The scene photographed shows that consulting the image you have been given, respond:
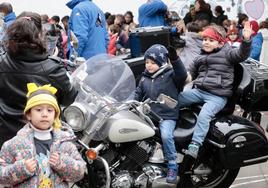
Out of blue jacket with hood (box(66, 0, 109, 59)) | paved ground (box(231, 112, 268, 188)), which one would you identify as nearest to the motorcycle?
paved ground (box(231, 112, 268, 188))

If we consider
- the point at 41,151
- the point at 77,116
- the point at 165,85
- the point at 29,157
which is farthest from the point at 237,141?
the point at 29,157

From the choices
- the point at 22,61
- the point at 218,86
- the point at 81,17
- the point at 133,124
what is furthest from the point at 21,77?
the point at 81,17

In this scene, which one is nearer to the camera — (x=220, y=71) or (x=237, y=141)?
(x=237, y=141)

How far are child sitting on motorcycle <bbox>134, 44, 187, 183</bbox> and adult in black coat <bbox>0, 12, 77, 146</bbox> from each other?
137 centimetres

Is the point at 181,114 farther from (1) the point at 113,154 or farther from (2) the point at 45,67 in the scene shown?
(2) the point at 45,67

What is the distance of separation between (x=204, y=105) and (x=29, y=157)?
90.0 inches

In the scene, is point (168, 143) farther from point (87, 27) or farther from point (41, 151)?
point (87, 27)

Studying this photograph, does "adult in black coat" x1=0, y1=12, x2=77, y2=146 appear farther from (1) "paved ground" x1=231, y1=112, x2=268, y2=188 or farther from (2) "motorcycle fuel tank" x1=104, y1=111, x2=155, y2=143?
(1) "paved ground" x1=231, y1=112, x2=268, y2=188

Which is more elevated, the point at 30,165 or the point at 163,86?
the point at 30,165

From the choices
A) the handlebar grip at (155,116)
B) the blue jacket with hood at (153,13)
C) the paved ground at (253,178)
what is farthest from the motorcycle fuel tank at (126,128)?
the blue jacket with hood at (153,13)

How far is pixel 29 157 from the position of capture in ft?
10.5

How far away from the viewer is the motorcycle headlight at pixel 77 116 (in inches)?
168

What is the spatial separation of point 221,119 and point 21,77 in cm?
216

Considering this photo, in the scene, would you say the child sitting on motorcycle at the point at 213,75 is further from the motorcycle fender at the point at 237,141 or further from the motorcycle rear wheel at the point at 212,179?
the motorcycle rear wheel at the point at 212,179
